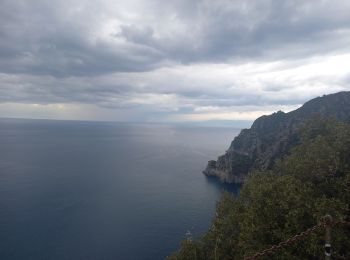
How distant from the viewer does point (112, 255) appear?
70.6 meters

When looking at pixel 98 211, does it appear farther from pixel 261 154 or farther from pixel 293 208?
pixel 261 154

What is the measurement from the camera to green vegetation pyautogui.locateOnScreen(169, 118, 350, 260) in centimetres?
2675

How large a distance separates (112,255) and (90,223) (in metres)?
21.2

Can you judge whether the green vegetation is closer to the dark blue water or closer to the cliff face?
the dark blue water

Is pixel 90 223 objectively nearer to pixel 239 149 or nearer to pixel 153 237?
pixel 153 237

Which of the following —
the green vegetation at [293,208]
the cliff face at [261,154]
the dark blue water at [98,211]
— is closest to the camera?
the green vegetation at [293,208]

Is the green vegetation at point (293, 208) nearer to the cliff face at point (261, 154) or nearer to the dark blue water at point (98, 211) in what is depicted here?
the dark blue water at point (98, 211)

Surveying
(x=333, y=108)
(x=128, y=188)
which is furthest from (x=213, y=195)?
(x=333, y=108)

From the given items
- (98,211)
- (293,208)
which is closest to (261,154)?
(98,211)

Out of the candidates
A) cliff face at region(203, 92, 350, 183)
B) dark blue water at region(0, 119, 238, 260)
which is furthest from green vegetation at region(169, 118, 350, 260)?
cliff face at region(203, 92, 350, 183)

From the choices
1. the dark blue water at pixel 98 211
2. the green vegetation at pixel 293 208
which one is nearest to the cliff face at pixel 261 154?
the dark blue water at pixel 98 211

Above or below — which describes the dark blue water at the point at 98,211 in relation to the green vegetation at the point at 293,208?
below

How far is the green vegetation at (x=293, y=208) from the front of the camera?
26.8m

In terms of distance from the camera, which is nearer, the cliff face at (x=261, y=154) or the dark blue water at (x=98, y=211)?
the dark blue water at (x=98, y=211)
